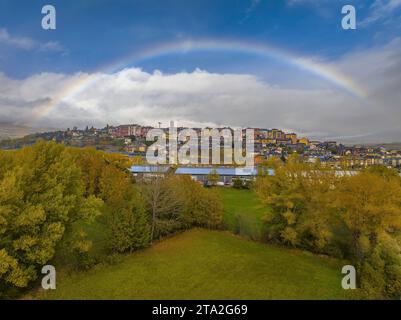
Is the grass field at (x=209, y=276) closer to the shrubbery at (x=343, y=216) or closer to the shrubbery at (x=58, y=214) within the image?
the shrubbery at (x=58, y=214)

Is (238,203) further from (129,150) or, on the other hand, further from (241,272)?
(129,150)

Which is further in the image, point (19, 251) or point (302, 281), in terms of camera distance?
point (302, 281)

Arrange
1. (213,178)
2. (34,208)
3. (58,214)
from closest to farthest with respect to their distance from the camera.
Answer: (34,208) → (58,214) → (213,178)

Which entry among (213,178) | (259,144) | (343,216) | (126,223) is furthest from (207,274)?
(259,144)

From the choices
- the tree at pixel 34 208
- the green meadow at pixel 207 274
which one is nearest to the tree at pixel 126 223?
the green meadow at pixel 207 274

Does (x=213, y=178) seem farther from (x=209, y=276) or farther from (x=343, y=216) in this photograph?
(x=209, y=276)
